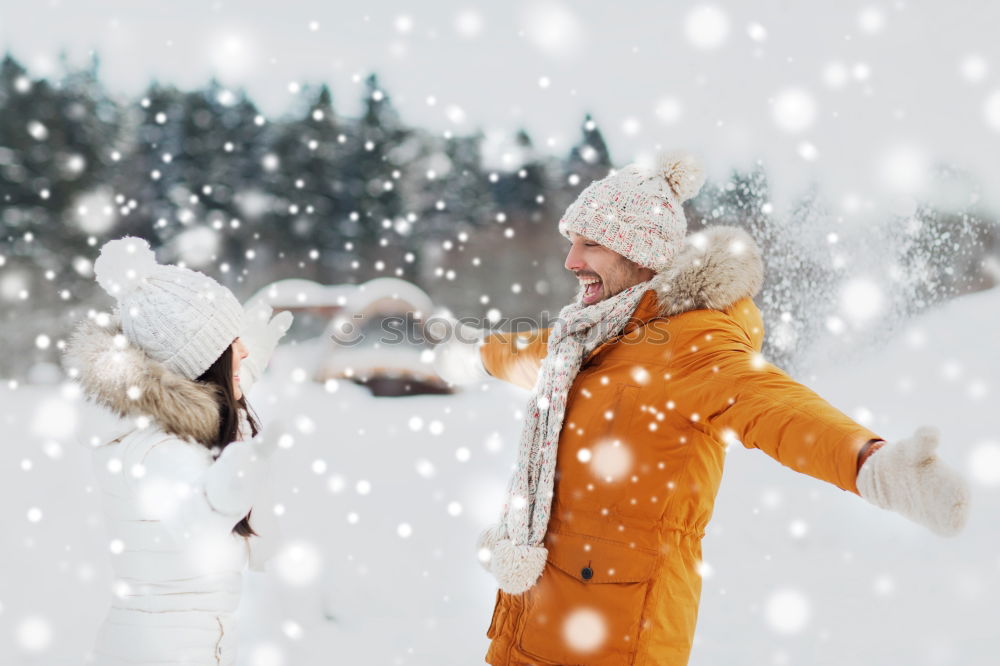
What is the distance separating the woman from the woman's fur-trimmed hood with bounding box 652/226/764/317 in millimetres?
1042

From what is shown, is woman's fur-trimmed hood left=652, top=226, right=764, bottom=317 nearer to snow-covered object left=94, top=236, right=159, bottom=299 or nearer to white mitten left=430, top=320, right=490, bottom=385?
white mitten left=430, top=320, right=490, bottom=385

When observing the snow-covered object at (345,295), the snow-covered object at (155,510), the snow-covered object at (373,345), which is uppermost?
the snow-covered object at (345,295)

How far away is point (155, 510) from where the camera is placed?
1.51 m

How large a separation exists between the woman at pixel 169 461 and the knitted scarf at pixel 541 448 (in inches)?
25.6

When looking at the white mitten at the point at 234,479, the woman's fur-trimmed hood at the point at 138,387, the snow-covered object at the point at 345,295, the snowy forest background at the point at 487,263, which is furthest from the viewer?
the snow-covered object at the point at 345,295

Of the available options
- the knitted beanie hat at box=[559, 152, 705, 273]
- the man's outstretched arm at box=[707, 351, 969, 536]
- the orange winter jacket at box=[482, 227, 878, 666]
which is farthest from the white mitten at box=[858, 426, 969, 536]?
the knitted beanie hat at box=[559, 152, 705, 273]

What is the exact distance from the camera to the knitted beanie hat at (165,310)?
1663 millimetres

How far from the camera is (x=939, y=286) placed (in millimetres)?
6648

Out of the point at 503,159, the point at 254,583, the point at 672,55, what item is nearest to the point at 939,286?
the point at 672,55

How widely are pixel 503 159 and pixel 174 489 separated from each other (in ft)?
22.0

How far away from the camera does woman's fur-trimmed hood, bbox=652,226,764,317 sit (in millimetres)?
1750

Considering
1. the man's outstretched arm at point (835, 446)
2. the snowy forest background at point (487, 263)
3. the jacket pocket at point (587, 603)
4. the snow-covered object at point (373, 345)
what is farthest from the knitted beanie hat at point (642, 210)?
the snow-covered object at point (373, 345)

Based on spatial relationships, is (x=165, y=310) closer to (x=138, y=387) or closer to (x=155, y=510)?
(x=138, y=387)

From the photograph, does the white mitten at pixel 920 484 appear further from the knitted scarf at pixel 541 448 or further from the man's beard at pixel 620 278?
the man's beard at pixel 620 278
